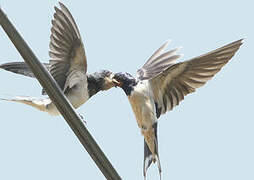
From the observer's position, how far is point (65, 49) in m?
3.42

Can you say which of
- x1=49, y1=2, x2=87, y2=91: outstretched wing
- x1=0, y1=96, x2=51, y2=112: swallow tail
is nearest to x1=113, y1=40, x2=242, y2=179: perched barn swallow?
x1=49, y1=2, x2=87, y2=91: outstretched wing

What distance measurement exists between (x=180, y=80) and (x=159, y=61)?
93 cm

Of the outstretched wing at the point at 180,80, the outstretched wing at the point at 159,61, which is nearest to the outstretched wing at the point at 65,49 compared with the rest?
the outstretched wing at the point at 180,80

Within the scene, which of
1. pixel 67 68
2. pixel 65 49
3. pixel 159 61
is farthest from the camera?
pixel 159 61

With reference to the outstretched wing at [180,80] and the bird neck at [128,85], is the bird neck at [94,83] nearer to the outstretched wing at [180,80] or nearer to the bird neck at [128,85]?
the bird neck at [128,85]

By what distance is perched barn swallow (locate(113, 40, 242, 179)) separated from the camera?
3.46 meters

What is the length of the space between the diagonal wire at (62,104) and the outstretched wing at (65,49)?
4.45 ft

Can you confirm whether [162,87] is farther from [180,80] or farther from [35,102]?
[35,102]

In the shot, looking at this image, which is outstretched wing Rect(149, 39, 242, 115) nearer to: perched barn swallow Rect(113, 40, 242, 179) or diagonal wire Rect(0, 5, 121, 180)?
perched barn swallow Rect(113, 40, 242, 179)

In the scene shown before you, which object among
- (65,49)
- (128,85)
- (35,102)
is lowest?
(128,85)

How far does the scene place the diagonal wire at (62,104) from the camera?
1786 millimetres

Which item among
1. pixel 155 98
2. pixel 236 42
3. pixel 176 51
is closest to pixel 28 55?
pixel 236 42

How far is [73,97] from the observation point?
3.52m

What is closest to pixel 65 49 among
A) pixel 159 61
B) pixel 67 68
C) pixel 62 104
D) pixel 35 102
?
pixel 67 68
